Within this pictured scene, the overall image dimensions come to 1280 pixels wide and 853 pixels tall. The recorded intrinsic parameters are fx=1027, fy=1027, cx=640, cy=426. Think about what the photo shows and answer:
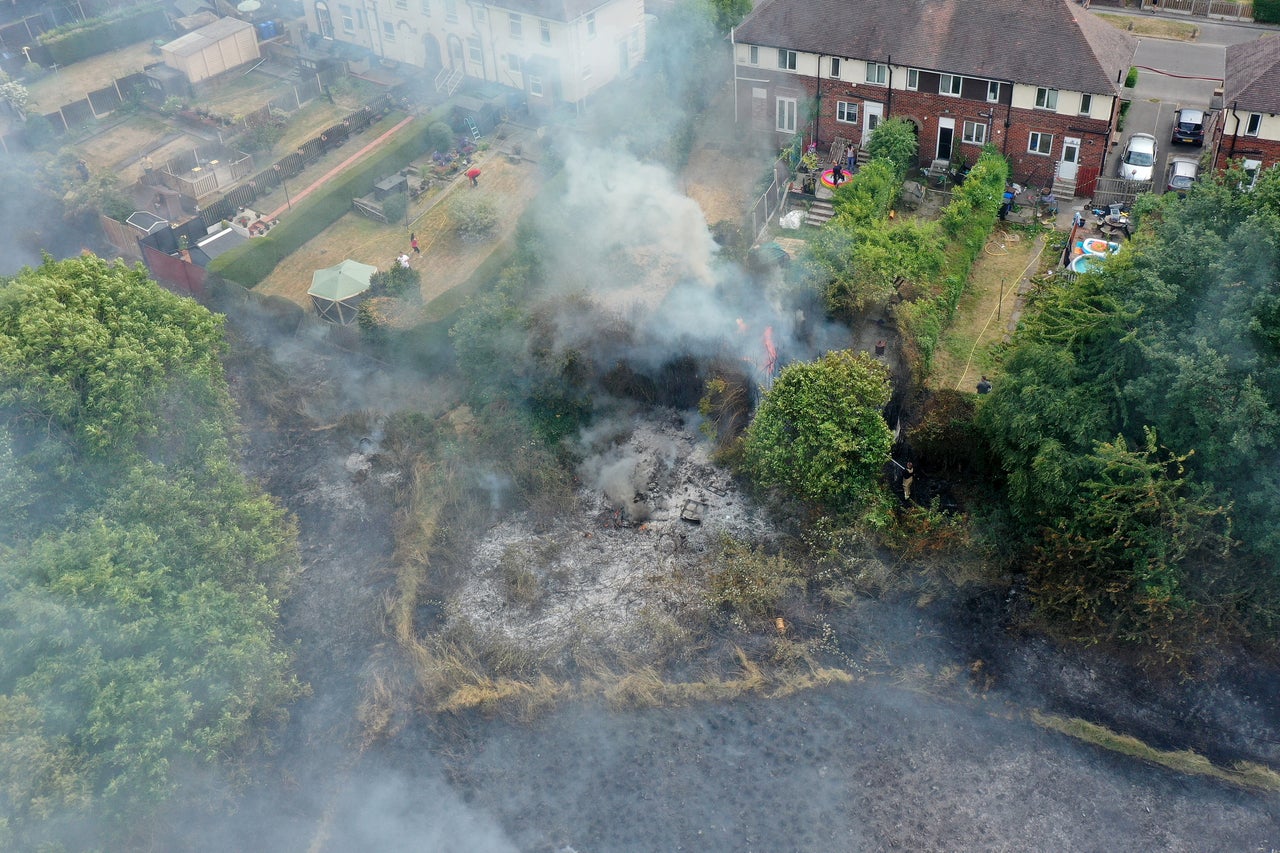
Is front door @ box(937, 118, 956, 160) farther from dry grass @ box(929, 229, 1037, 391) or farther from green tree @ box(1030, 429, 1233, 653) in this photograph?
green tree @ box(1030, 429, 1233, 653)

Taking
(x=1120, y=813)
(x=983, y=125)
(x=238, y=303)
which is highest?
(x=983, y=125)

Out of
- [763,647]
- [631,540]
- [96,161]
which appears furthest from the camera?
[96,161]

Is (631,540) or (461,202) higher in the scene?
(461,202)

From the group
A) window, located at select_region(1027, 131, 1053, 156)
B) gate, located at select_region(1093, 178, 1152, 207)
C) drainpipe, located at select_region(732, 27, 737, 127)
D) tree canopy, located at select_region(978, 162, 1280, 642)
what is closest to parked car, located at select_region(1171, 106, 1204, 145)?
gate, located at select_region(1093, 178, 1152, 207)

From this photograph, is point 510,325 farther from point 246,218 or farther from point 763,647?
point 246,218

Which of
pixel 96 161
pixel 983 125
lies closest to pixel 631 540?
pixel 983 125

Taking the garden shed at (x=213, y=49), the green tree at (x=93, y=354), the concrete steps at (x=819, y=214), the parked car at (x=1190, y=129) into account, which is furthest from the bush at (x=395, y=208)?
the parked car at (x=1190, y=129)

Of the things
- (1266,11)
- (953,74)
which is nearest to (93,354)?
(953,74)
